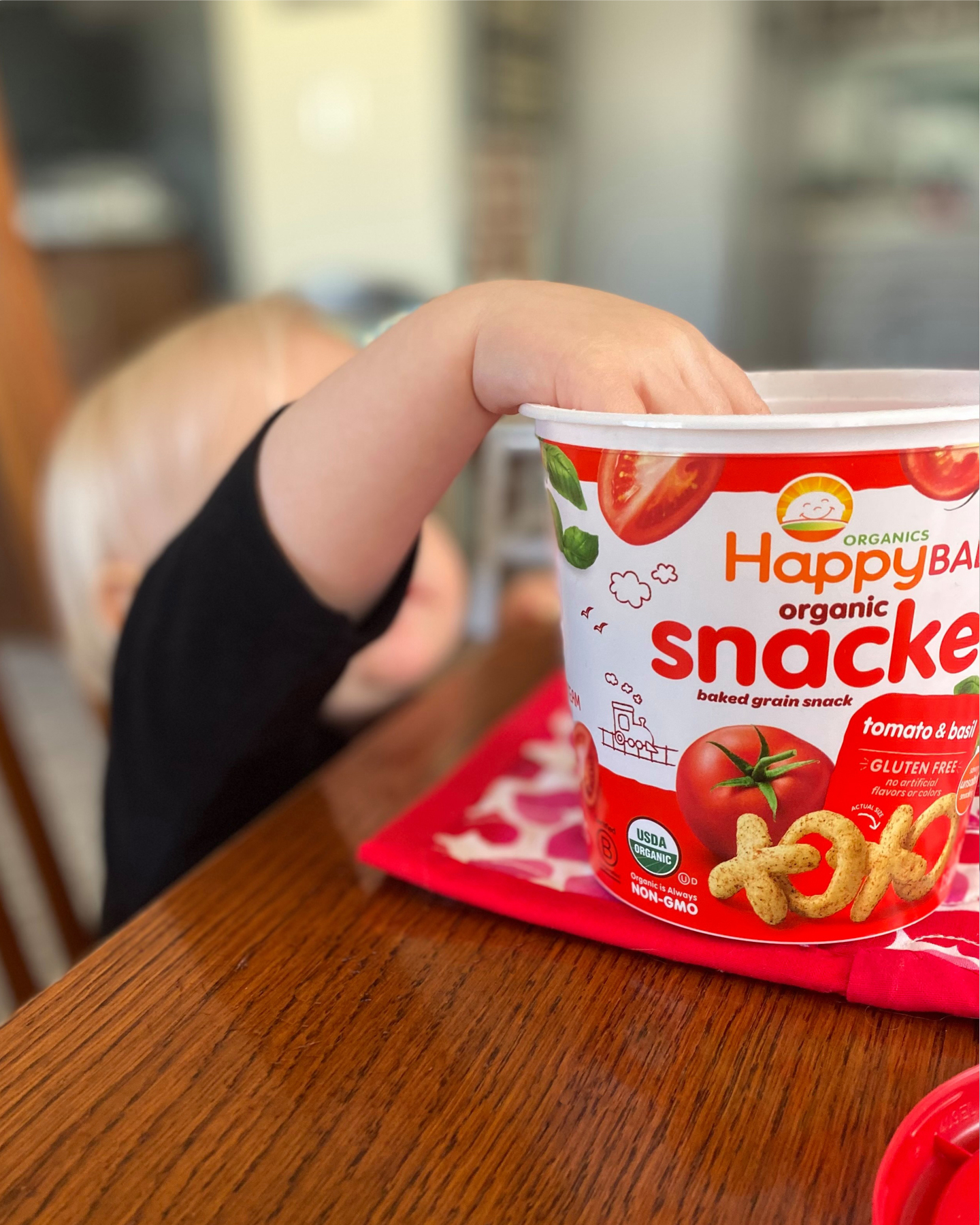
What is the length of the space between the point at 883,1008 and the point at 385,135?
9.86ft

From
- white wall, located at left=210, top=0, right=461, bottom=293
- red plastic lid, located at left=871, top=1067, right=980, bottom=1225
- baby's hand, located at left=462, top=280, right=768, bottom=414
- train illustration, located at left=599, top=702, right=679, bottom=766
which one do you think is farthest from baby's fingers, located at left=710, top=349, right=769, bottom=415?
white wall, located at left=210, top=0, right=461, bottom=293

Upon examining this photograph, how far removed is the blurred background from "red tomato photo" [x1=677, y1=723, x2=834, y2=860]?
183 cm

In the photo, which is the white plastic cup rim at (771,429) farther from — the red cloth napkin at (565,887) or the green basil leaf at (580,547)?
the red cloth napkin at (565,887)

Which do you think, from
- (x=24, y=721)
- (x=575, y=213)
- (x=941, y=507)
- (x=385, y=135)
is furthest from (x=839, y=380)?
(x=575, y=213)

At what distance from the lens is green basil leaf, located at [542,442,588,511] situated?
12.1 inches

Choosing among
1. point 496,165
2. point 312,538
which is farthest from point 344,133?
point 312,538

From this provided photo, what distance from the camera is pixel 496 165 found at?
304 cm

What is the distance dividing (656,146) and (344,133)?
3.85 ft

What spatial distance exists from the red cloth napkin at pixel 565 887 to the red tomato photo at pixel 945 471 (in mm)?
153

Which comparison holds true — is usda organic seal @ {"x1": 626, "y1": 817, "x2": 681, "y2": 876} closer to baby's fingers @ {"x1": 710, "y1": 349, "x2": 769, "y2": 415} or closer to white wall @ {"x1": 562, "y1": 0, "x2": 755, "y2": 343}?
baby's fingers @ {"x1": 710, "y1": 349, "x2": 769, "y2": 415}

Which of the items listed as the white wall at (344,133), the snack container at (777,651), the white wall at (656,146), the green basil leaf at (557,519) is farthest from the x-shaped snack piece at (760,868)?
the white wall at (656,146)

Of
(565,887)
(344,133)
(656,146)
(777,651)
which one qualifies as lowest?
(565,887)

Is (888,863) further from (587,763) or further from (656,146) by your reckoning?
(656,146)

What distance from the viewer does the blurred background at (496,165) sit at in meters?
2.81
